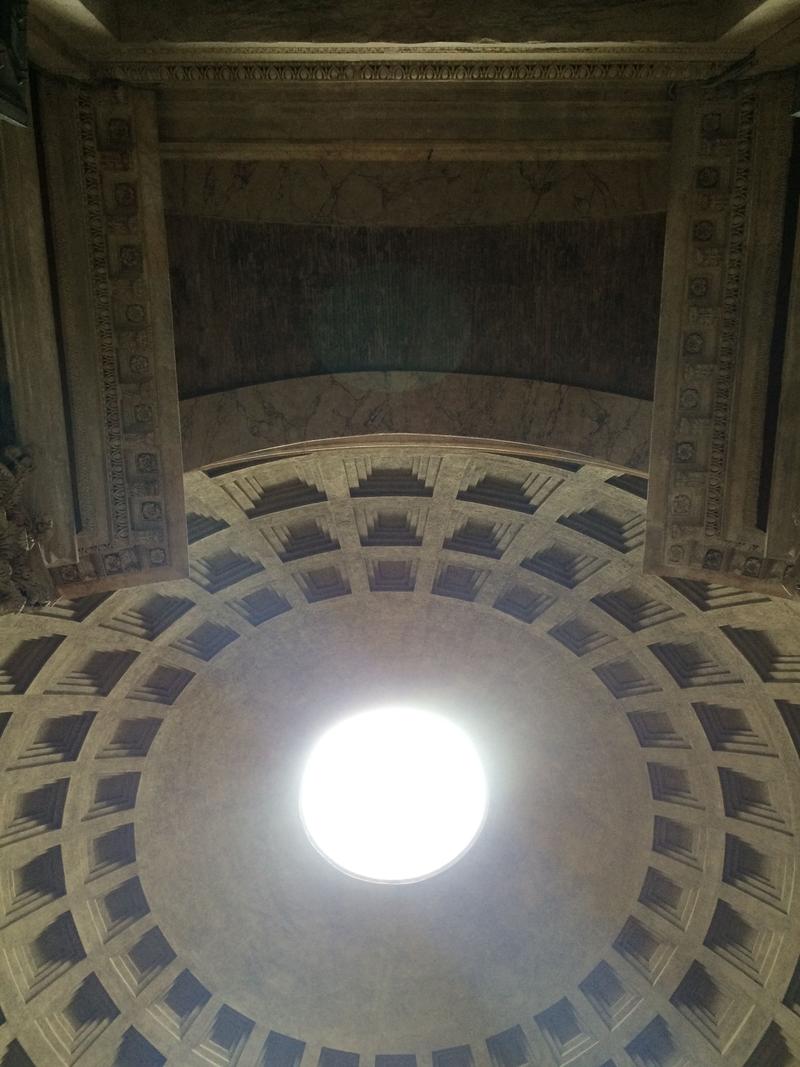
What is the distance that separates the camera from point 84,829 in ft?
81.1

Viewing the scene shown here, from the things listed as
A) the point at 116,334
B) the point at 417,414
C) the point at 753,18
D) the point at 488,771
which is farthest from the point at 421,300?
the point at 488,771

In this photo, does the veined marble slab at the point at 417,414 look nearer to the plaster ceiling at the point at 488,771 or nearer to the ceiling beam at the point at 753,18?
the plaster ceiling at the point at 488,771

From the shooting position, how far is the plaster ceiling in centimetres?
2097

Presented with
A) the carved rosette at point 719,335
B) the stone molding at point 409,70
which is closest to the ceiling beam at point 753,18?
the stone molding at point 409,70

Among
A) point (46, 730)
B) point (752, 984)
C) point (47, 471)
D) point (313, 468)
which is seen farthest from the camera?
point (752, 984)

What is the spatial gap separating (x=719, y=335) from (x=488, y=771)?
61.1 ft

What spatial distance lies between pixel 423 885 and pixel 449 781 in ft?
15.9

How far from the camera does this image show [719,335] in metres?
13.6

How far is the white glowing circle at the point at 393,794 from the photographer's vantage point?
30.8 metres

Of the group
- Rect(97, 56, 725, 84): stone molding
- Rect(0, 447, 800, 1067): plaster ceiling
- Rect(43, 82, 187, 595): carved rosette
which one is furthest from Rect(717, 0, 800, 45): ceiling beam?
Rect(0, 447, 800, 1067): plaster ceiling

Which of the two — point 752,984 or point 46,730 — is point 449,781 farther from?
point 46,730

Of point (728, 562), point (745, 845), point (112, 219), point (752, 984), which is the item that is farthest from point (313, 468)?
point (752, 984)

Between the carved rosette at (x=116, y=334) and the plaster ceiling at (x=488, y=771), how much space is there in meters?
4.61

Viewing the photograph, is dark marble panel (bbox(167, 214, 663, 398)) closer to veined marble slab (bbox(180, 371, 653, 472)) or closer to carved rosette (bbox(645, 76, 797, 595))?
veined marble slab (bbox(180, 371, 653, 472))
